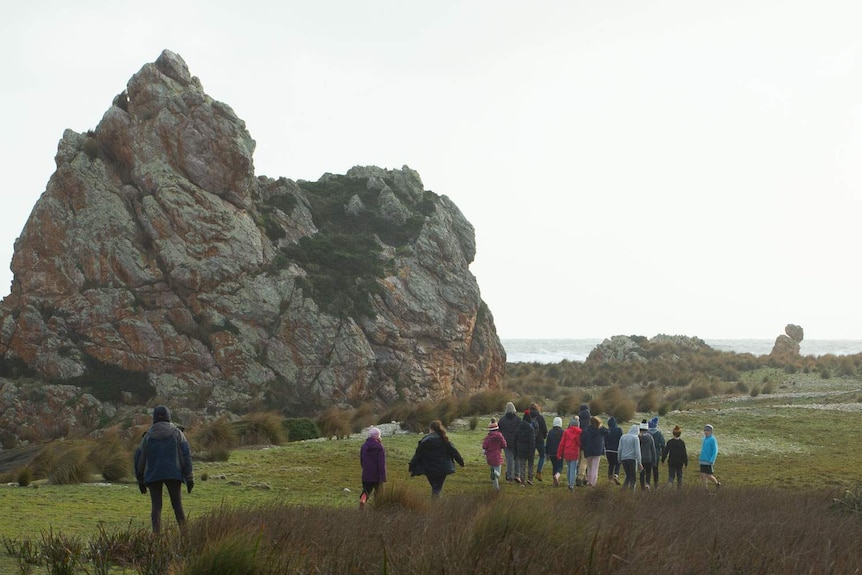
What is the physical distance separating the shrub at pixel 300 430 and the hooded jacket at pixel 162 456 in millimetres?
17979

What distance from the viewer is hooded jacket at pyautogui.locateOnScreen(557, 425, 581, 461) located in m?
20.4

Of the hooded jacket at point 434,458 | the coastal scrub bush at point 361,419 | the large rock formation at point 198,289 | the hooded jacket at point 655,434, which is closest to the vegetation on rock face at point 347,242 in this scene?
the large rock formation at point 198,289

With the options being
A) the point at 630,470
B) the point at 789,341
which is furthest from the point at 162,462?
the point at 789,341

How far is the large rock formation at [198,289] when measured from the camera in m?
35.9

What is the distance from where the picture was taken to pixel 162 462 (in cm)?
1190

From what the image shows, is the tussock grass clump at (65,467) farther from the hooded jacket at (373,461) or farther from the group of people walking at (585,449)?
the group of people walking at (585,449)

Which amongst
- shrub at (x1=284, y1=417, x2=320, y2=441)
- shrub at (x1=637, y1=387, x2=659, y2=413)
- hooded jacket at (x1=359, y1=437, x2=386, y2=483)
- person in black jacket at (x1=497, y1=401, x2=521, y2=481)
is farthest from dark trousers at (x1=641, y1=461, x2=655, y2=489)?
shrub at (x1=637, y1=387, x2=659, y2=413)

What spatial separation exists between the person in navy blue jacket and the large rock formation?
79.2 feet

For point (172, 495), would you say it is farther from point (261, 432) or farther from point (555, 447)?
point (261, 432)

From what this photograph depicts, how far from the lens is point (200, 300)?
37562 millimetres

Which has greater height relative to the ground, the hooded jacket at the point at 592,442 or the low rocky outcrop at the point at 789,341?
the low rocky outcrop at the point at 789,341

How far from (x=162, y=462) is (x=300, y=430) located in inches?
735

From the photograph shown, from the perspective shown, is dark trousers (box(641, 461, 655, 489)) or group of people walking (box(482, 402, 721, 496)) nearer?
group of people walking (box(482, 402, 721, 496))

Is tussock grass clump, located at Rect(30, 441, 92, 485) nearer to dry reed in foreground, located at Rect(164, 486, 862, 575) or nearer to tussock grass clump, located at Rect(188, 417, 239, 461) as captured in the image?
tussock grass clump, located at Rect(188, 417, 239, 461)
